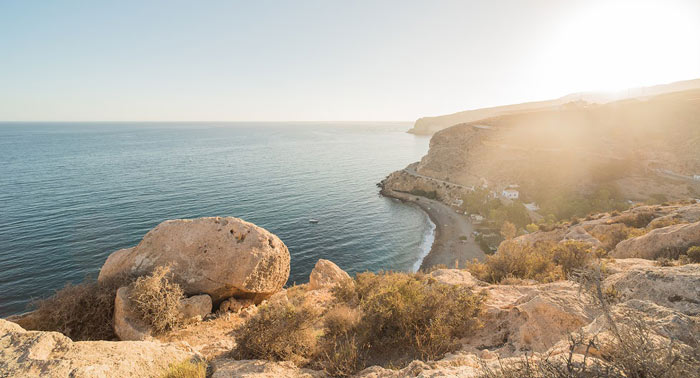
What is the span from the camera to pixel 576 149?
175 ft

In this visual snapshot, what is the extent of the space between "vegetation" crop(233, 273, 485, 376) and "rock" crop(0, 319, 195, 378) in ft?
5.29

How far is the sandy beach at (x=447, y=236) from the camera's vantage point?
3234 cm

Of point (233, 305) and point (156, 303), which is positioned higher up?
point (156, 303)

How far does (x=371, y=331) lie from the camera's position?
6.64 metres

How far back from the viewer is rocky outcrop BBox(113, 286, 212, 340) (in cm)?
696

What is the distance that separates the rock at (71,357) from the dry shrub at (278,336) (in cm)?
125

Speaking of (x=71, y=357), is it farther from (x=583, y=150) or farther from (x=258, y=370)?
(x=583, y=150)

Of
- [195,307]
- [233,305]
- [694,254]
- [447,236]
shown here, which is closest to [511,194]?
[447,236]

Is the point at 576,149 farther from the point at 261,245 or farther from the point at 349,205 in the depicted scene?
the point at 261,245

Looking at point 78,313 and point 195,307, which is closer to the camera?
point 78,313

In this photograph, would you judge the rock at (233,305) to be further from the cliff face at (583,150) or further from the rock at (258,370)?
the cliff face at (583,150)

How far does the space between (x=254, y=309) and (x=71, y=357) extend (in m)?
5.55

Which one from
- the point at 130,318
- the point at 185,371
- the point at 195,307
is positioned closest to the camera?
the point at 185,371

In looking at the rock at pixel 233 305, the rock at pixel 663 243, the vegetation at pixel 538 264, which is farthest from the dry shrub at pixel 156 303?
the rock at pixel 663 243
